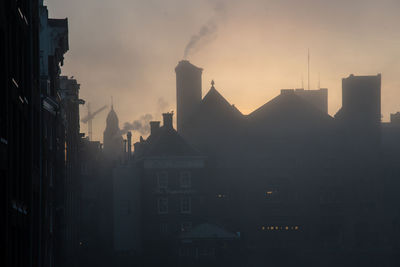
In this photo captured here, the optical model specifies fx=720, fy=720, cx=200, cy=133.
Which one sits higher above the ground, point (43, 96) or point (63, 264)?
point (43, 96)

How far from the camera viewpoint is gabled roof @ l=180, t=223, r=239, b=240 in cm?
6038

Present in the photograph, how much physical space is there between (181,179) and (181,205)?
2.35m

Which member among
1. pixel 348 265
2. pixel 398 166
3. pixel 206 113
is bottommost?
pixel 348 265

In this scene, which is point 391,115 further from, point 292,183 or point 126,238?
point 126,238

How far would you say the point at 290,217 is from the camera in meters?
65.8

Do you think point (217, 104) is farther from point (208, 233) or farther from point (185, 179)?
point (208, 233)

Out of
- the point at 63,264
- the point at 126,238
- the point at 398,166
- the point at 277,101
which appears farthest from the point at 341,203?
the point at 63,264

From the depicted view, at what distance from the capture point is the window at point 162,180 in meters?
64.1

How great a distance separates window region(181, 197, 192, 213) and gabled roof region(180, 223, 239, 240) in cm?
339

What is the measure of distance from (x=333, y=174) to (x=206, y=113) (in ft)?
44.1

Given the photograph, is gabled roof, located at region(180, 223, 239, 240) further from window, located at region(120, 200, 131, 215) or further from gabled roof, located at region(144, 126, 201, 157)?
gabled roof, located at region(144, 126, 201, 157)

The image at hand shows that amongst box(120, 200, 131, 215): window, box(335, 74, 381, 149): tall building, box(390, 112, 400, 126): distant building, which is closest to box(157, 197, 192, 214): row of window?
box(120, 200, 131, 215): window

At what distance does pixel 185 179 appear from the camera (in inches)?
2544

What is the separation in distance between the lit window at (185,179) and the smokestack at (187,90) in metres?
10.0
